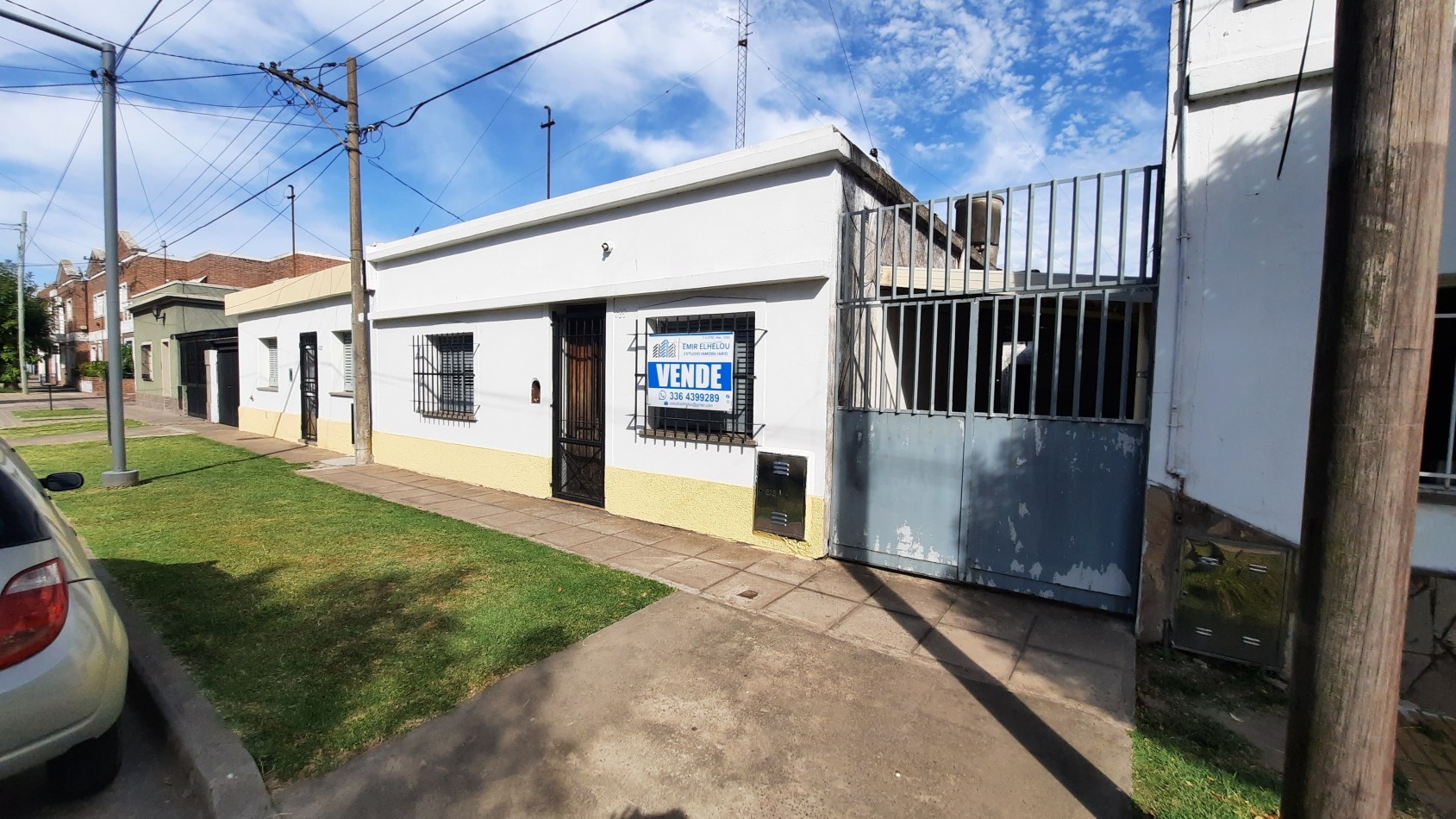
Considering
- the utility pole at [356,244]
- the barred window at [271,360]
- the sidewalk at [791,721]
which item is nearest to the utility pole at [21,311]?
the barred window at [271,360]

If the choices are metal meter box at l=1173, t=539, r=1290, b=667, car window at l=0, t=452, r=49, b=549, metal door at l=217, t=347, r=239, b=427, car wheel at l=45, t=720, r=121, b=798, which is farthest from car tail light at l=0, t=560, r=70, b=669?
metal door at l=217, t=347, r=239, b=427

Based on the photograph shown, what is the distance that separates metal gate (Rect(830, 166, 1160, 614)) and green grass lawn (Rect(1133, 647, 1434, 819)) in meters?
0.75

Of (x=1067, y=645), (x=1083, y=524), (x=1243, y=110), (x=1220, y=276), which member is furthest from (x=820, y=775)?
(x=1243, y=110)

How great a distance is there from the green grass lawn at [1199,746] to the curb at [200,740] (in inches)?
147

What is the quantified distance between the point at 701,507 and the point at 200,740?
433 cm

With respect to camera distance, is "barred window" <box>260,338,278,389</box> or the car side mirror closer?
the car side mirror

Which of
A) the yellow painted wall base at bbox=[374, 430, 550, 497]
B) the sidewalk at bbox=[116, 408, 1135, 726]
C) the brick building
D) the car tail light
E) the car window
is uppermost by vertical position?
the brick building

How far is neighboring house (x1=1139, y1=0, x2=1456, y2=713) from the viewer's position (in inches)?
147

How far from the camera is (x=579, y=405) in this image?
26.2 feet

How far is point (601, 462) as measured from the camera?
7.74 m

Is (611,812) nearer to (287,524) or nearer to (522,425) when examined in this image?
(287,524)

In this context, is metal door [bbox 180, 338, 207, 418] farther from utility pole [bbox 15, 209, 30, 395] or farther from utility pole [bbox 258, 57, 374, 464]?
utility pole [bbox 15, 209, 30, 395]

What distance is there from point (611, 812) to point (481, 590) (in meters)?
2.73

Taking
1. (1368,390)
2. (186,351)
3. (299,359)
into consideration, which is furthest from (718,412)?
(186,351)
